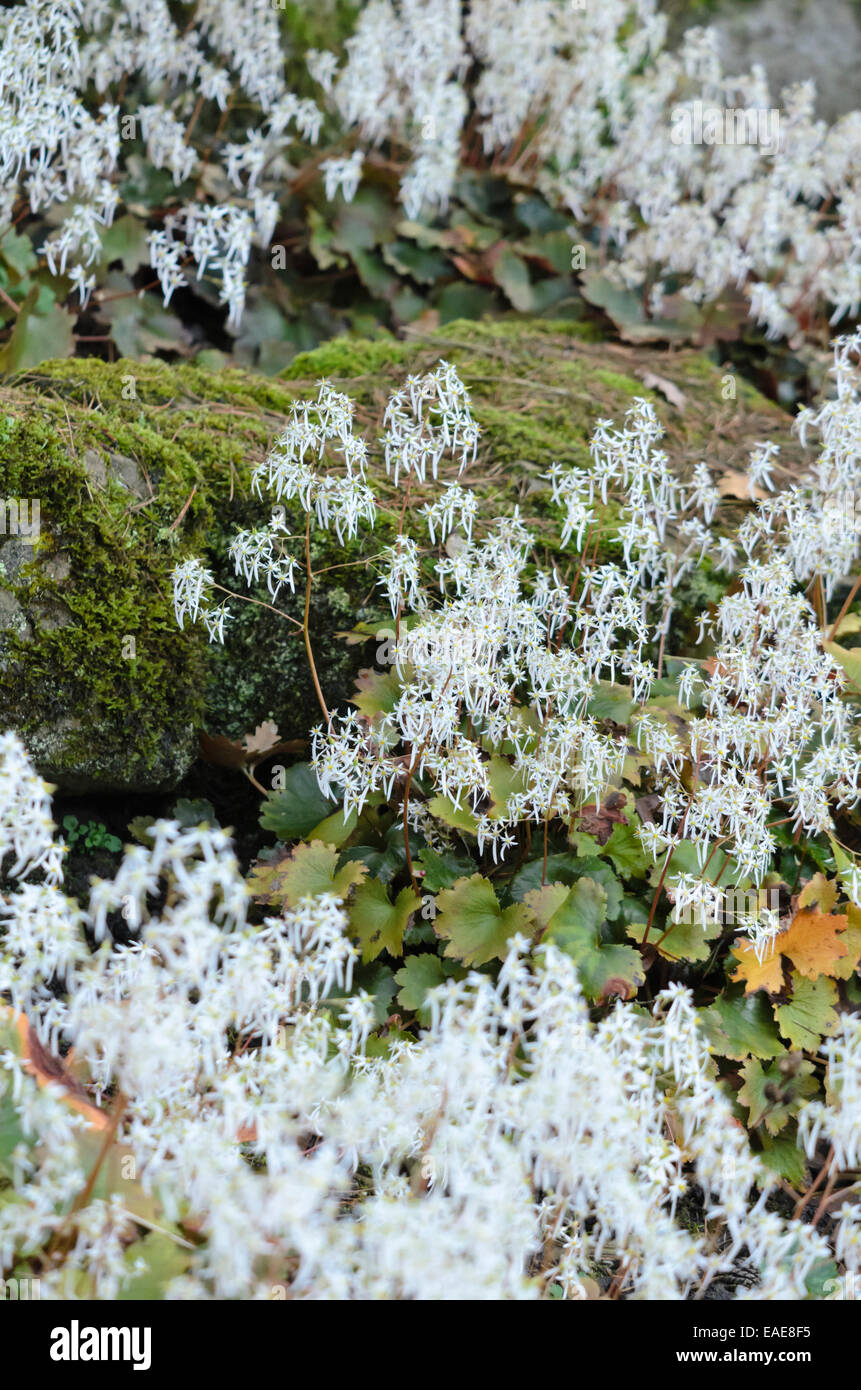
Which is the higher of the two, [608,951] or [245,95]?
[245,95]

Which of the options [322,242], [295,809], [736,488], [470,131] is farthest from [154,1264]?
[470,131]

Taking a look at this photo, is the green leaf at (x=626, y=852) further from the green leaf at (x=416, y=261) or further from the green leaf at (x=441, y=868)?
the green leaf at (x=416, y=261)

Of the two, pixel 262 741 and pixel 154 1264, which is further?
pixel 262 741

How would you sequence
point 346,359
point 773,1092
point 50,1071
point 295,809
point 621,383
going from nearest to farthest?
point 50,1071
point 773,1092
point 295,809
point 346,359
point 621,383

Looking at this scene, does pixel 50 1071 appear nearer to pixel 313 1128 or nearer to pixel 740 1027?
pixel 313 1128

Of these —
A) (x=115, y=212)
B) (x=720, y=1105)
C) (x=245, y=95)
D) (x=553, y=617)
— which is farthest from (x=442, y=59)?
(x=720, y=1105)

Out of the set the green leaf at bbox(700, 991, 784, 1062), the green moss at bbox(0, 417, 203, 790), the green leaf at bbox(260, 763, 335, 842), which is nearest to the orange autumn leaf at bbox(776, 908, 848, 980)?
the green leaf at bbox(700, 991, 784, 1062)
